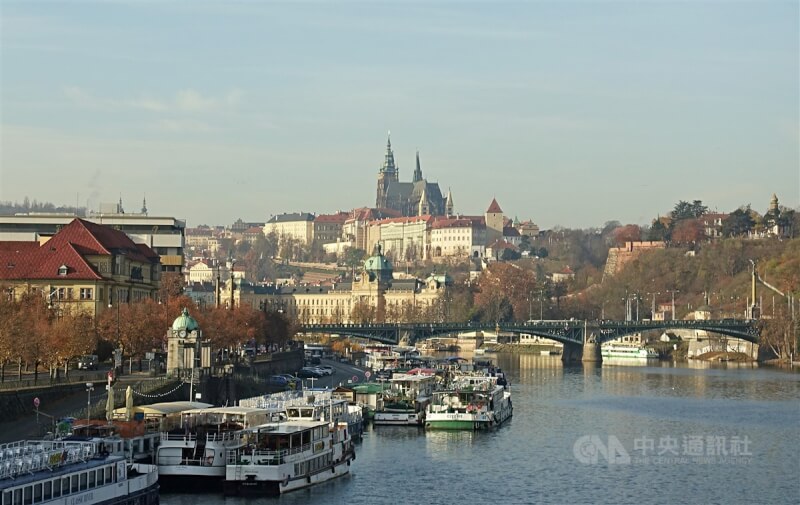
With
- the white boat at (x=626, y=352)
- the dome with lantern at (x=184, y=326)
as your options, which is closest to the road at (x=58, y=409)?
the dome with lantern at (x=184, y=326)

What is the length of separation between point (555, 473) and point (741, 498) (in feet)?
25.1

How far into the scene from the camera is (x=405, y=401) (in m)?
76.9

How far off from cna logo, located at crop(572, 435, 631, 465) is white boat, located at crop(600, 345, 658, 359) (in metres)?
82.4

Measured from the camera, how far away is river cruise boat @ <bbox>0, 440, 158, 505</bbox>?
128 feet

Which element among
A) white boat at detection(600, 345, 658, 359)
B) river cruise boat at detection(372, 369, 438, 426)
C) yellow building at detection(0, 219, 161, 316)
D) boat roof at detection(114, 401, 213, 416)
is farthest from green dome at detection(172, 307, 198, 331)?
white boat at detection(600, 345, 658, 359)

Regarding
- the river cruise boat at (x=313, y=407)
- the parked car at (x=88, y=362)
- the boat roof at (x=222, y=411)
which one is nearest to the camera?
the boat roof at (x=222, y=411)

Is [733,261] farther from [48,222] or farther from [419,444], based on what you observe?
[419,444]

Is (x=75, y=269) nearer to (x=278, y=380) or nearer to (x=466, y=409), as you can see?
(x=278, y=380)

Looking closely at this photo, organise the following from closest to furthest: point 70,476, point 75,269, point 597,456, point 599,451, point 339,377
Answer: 1. point 70,476
2. point 597,456
3. point 599,451
4. point 75,269
5. point 339,377

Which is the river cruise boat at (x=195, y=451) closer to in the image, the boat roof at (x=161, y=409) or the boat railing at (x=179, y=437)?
the boat railing at (x=179, y=437)

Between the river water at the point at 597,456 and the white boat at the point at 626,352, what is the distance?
2114 inches

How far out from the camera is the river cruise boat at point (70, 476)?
128 feet

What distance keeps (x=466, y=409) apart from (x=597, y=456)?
446 inches

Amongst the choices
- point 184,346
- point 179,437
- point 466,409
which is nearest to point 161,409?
point 179,437
